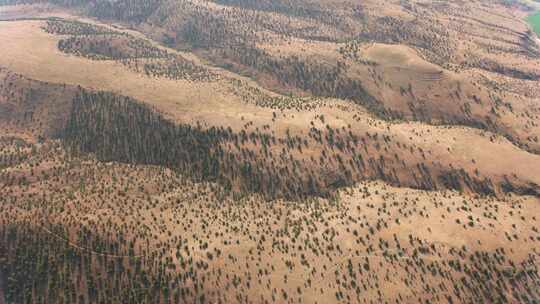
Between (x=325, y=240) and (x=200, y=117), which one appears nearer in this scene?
(x=325, y=240)

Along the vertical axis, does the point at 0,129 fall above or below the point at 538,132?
below

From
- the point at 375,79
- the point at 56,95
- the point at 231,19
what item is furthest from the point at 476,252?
the point at 231,19

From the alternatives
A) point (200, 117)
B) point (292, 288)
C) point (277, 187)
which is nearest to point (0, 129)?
point (200, 117)

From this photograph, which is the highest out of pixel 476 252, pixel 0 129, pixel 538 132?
pixel 538 132

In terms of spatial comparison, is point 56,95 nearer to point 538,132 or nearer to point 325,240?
point 325,240

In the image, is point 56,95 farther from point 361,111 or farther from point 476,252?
point 476,252

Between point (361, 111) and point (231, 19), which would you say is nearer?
point (361, 111)

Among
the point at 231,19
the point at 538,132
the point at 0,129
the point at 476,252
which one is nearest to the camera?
the point at 476,252

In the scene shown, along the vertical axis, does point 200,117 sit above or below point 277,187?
above

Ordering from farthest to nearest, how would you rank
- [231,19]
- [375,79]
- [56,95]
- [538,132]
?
[231,19] → [375,79] → [538,132] → [56,95]
